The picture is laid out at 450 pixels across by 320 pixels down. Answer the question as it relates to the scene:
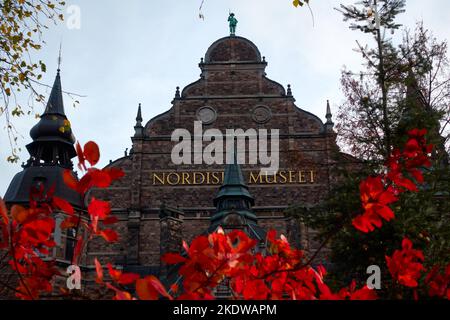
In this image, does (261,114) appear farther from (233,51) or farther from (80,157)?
(80,157)

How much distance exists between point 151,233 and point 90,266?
3114mm

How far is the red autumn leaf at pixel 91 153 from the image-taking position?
2.83m

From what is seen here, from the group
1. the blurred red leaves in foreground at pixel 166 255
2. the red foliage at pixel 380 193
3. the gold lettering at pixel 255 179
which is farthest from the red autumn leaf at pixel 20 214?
the gold lettering at pixel 255 179

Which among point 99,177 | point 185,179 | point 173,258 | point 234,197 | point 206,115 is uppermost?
point 206,115

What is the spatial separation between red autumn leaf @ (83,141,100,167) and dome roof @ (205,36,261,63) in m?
25.1

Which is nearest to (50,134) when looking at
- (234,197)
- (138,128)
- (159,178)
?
(138,128)

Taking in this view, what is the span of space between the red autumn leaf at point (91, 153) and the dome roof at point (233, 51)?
25.1 meters

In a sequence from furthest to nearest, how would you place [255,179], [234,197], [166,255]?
[255,179] → [234,197] → [166,255]

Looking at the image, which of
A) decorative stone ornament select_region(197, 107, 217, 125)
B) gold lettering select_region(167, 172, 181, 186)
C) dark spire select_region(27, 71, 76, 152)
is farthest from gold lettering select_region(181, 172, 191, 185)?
dark spire select_region(27, 71, 76, 152)

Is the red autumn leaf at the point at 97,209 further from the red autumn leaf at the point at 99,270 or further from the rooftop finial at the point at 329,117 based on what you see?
the rooftop finial at the point at 329,117

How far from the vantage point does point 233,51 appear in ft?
90.8

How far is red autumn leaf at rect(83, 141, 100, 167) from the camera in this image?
2835mm

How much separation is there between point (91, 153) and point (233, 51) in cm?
2551

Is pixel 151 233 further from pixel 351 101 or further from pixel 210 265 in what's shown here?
pixel 210 265
